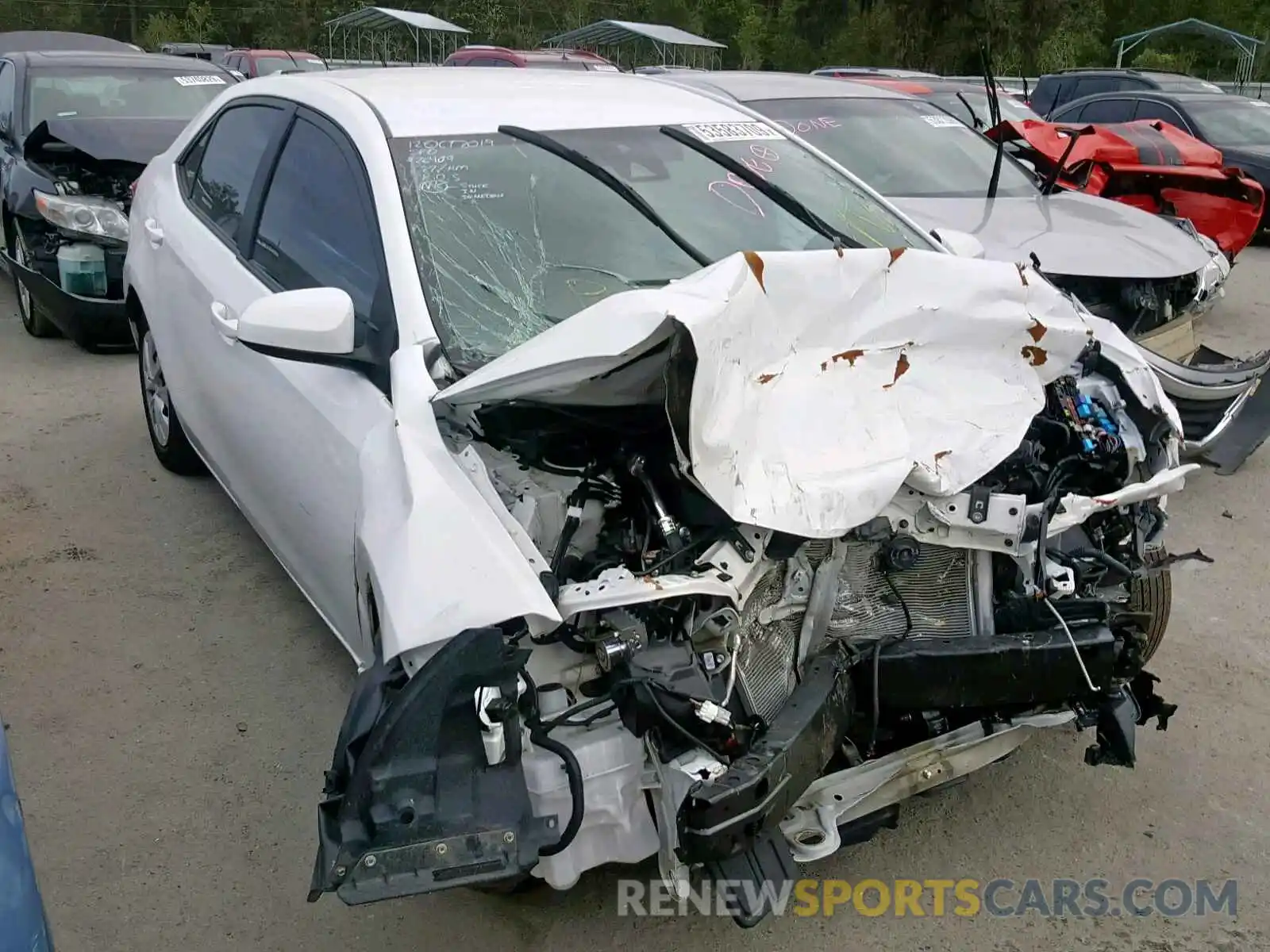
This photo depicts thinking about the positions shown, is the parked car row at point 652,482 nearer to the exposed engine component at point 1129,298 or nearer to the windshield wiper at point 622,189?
the windshield wiper at point 622,189

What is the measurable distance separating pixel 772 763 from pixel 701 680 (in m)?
0.20

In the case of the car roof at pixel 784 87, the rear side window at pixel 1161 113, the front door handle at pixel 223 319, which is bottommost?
the front door handle at pixel 223 319

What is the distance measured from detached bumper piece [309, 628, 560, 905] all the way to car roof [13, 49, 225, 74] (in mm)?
7530

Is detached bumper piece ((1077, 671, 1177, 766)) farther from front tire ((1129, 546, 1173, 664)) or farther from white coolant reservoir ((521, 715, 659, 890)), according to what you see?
white coolant reservoir ((521, 715, 659, 890))

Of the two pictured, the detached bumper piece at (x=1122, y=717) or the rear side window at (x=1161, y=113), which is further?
the rear side window at (x=1161, y=113)

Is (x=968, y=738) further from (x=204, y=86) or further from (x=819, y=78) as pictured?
(x=204, y=86)

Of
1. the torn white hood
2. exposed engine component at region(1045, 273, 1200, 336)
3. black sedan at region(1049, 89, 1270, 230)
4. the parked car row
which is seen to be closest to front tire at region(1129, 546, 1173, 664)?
the parked car row

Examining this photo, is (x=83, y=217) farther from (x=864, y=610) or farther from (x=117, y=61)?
(x=864, y=610)

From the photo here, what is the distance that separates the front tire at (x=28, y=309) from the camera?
23.0 feet

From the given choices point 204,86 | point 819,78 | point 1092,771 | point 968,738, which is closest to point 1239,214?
point 819,78

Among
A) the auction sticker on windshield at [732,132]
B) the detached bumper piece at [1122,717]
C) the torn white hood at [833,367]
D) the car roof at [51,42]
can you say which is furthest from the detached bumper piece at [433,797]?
the car roof at [51,42]

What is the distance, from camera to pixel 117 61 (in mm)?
8039

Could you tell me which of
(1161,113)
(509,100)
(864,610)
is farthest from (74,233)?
(1161,113)

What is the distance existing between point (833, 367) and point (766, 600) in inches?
21.5
